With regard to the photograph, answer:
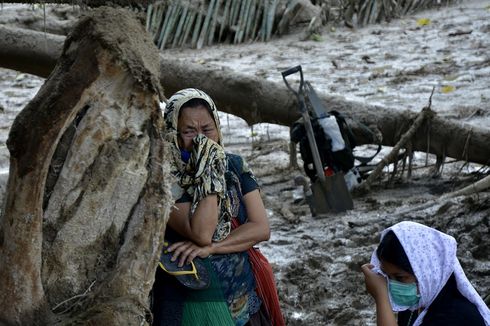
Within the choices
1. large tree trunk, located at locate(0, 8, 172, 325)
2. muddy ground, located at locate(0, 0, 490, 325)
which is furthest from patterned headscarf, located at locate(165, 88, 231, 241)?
muddy ground, located at locate(0, 0, 490, 325)

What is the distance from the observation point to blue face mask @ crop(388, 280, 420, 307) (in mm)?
2895

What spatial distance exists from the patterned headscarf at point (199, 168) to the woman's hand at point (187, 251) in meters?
0.08

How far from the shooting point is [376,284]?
3.01 meters

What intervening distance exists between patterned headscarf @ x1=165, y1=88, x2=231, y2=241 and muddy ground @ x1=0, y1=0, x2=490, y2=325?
163 centimetres

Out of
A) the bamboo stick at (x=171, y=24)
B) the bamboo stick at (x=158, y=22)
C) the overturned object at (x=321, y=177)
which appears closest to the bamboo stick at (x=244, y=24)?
the bamboo stick at (x=171, y=24)

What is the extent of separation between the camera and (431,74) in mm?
9930

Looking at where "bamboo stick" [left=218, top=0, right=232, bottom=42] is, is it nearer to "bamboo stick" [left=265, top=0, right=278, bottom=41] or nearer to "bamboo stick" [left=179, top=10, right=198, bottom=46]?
"bamboo stick" [left=179, top=10, right=198, bottom=46]

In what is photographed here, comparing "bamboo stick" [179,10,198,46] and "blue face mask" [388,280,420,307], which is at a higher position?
"blue face mask" [388,280,420,307]

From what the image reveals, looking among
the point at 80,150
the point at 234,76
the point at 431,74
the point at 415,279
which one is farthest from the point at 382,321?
the point at 431,74

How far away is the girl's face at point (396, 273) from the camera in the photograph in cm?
289

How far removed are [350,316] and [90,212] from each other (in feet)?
7.37

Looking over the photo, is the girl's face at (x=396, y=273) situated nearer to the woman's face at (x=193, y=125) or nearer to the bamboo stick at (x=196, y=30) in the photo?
the woman's face at (x=193, y=125)

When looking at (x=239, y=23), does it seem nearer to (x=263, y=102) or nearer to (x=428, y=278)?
(x=263, y=102)

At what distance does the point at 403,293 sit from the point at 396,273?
62 millimetres
